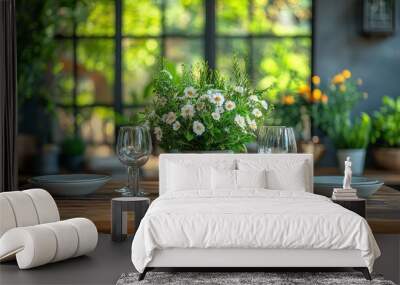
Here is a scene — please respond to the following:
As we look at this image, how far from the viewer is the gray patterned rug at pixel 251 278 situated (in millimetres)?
4125

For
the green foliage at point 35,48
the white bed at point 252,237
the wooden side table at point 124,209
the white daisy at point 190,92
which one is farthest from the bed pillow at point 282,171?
the green foliage at point 35,48

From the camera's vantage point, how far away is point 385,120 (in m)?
8.45

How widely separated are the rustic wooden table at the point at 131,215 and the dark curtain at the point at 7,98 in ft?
1.40

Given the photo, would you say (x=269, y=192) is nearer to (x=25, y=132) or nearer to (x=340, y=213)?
(x=340, y=213)

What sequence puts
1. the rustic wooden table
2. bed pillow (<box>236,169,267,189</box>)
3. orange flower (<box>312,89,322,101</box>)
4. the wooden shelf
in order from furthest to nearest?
orange flower (<box>312,89,322,101</box>) < the wooden shelf < the rustic wooden table < bed pillow (<box>236,169,267,189</box>)

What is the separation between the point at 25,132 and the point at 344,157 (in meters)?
3.56

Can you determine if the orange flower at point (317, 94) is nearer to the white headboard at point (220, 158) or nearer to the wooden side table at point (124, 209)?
the white headboard at point (220, 158)

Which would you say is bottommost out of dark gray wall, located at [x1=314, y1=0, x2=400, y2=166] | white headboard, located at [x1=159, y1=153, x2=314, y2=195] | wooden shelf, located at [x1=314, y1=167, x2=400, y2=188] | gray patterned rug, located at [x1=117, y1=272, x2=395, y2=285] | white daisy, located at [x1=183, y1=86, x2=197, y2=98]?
gray patterned rug, located at [x1=117, y1=272, x2=395, y2=285]

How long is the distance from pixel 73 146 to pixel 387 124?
3.50 meters

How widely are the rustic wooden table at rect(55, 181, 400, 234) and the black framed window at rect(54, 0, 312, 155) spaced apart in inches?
117

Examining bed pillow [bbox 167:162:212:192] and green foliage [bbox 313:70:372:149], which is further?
green foliage [bbox 313:70:372:149]

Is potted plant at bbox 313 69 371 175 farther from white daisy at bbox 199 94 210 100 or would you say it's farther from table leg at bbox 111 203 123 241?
table leg at bbox 111 203 123 241

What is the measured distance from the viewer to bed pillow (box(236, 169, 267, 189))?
202 inches

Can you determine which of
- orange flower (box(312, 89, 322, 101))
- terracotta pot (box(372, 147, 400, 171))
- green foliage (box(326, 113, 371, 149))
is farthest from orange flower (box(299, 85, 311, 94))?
terracotta pot (box(372, 147, 400, 171))
